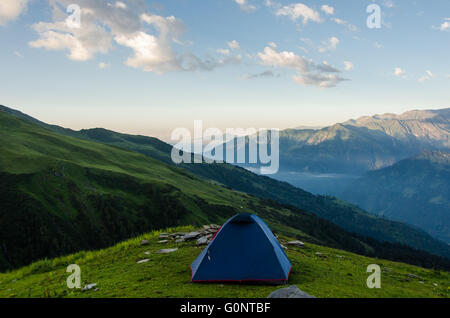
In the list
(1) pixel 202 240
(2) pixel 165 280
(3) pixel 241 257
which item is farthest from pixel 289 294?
(1) pixel 202 240

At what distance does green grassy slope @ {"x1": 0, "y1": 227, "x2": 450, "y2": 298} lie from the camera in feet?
43.6

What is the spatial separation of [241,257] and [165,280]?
4434mm

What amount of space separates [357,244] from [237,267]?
7595 inches

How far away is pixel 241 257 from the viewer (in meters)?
14.9

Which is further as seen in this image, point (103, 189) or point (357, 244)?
point (357, 244)

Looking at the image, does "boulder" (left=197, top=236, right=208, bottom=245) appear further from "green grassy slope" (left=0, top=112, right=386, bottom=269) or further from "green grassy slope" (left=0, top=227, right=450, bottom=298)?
"green grassy slope" (left=0, top=112, right=386, bottom=269)

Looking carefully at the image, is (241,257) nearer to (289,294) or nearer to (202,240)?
(289,294)

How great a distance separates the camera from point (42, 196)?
6781cm

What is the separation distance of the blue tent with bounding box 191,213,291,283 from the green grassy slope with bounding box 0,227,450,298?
0.59 m

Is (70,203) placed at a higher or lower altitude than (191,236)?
lower

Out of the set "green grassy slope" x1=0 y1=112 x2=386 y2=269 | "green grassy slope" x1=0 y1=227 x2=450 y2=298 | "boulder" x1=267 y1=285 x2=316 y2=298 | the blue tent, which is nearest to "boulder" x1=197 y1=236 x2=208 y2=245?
"green grassy slope" x1=0 y1=227 x2=450 y2=298

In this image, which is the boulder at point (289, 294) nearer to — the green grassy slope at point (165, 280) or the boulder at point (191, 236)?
the green grassy slope at point (165, 280)
